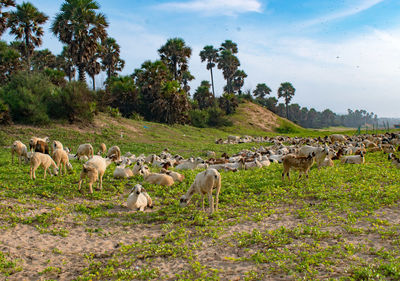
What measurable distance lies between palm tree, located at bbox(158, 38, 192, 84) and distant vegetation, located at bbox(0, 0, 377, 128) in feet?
0.33

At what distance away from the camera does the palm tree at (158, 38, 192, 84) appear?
52.0 metres

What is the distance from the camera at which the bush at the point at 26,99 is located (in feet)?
83.3

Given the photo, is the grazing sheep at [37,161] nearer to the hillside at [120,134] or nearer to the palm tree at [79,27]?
the hillside at [120,134]

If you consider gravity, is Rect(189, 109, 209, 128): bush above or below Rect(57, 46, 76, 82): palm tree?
below

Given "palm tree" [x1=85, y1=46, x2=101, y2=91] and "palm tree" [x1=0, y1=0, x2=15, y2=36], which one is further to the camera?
"palm tree" [x1=85, y1=46, x2=101, y2=91]

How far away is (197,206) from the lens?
31.1 ft

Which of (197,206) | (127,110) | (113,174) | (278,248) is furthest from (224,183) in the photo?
(127,110)

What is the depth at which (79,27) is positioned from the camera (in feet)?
108

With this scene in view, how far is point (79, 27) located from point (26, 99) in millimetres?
11521

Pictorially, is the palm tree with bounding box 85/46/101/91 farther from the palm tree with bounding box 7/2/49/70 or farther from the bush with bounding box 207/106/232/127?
the bush with bounding box 207/106/232/127

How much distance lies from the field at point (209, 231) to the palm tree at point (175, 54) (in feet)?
141

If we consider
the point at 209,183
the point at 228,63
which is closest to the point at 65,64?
the point at 228,63

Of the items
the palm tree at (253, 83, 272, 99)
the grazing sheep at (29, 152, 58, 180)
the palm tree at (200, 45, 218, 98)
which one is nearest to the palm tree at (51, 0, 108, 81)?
the grazing sheep at (29, 152, 58, 180)

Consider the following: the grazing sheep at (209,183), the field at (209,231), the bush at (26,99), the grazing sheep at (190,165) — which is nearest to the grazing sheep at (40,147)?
the field at (209,231)
